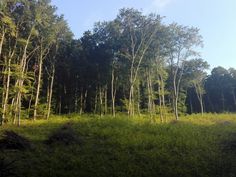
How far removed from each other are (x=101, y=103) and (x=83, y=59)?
336 inches

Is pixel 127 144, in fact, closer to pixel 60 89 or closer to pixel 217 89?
pixel 60 89

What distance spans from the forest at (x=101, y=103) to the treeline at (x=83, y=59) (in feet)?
0.52

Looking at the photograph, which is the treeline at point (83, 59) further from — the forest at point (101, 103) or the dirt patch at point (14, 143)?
the dirt patch at point (14, 143)

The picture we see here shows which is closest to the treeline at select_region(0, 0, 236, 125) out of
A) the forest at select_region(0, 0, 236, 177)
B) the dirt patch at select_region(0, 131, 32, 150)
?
the forest at select_region(0, 0, 236, 177)

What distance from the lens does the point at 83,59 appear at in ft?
198

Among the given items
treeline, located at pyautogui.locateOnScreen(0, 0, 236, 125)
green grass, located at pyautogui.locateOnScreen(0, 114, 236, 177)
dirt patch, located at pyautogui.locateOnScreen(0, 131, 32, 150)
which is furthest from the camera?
treeline, located at pyautogui.locateOnScreen(0, 0, 236, 125)

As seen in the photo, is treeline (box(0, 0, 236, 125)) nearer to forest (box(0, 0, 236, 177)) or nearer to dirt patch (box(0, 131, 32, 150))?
forest (box(0, 0, 236, 177))

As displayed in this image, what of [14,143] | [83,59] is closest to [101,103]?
[83,59]

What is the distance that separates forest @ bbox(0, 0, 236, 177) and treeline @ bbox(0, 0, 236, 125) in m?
0.16

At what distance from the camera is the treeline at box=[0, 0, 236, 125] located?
41.4 m

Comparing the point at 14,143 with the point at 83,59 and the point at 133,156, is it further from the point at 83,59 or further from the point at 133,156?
the point at 83,59

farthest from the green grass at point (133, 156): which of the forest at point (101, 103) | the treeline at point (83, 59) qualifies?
the treeline at point (83, 59)

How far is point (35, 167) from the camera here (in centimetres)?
1644

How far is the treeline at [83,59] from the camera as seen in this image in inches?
1629
